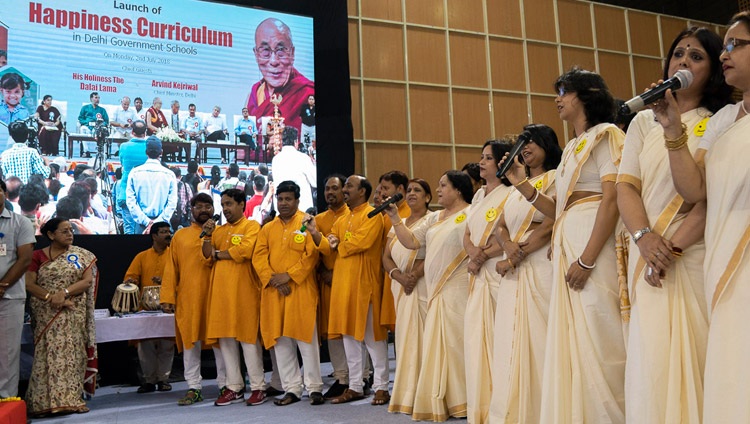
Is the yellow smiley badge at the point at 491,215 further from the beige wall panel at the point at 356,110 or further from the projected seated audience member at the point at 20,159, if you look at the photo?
the beige wall panel at the point at 356,110

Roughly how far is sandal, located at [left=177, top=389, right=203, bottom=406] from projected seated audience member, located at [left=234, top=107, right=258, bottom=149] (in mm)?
2892

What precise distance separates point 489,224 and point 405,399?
1.20 metres

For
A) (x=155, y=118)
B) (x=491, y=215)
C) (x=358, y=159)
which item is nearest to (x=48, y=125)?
(x=155, y=118)

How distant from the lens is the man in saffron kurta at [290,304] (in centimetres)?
464

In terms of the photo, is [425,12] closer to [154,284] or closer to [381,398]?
[154,284]

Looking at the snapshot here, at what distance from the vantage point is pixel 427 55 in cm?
885

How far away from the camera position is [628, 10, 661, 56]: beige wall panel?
10.0 meters

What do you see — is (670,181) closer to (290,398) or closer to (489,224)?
(489,224)

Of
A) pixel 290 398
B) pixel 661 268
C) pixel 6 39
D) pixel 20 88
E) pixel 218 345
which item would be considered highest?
pixel 6 39

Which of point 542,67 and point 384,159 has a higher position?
point 542,67

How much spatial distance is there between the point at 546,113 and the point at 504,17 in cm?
148

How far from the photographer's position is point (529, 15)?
9.49m

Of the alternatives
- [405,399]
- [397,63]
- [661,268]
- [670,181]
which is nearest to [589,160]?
[670,181]

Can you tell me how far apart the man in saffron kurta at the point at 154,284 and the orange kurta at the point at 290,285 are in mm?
1420
